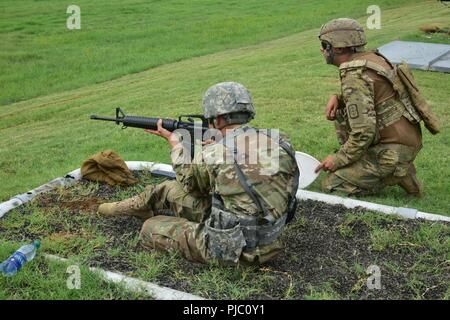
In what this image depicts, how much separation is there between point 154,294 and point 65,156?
4106 mm

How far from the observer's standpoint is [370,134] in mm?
5223

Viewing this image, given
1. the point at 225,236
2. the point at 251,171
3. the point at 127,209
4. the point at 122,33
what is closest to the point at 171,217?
the point at 127,209

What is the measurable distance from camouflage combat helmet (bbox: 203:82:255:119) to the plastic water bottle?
5.19ft

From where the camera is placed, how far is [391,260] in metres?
4.33

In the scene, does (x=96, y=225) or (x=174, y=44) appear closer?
(x=96, y=225)

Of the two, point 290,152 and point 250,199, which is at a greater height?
point 290,152

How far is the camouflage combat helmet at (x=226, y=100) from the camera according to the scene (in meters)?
4.10

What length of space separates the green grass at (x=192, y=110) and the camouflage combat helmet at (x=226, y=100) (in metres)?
2.05

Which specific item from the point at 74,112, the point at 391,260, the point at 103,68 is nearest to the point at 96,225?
the point at 391,260

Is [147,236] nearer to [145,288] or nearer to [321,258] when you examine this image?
[145,288]

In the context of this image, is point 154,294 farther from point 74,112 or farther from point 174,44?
point 174,44

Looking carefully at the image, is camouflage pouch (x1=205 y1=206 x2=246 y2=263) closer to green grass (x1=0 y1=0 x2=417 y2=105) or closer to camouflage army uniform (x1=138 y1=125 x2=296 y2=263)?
camouflage army uniform (x1=138 y1=125 x2=296 y2=263)

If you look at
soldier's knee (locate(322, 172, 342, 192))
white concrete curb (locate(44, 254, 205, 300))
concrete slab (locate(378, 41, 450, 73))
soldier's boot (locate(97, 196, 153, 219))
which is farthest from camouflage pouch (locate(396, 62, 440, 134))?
concrete slab (locate(378, 41, 450, 73))

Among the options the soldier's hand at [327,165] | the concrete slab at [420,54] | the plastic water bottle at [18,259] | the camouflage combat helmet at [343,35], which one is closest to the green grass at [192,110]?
the concrete slab at [420,54]
